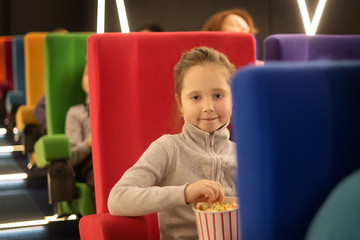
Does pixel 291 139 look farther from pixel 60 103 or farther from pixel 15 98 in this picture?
pixel 15 98

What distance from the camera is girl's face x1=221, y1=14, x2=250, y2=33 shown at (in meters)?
3.36

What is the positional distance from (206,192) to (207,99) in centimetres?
31

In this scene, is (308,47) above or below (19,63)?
below

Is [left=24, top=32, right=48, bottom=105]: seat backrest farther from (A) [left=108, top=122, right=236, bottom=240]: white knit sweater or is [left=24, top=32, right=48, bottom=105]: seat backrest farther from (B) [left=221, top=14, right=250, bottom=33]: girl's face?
(A) [left=108, top=122, right=236, bottom=240]: white knit sweater

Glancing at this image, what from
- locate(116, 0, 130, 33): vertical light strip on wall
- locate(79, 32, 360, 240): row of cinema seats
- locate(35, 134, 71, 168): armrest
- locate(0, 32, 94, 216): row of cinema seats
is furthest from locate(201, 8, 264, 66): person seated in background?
locate(79, 32, 360, 240): row of cinema seats

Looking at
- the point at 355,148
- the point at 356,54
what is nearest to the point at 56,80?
the point at 356,54

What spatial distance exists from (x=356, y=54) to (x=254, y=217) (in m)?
1.33

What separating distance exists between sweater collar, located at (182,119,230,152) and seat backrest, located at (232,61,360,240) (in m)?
0.64

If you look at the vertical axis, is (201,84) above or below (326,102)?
above

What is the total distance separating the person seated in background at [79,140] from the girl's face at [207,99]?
56.0 inches

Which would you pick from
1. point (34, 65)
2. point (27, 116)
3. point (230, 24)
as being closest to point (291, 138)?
point (230, 24)

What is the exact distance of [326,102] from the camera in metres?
1.04

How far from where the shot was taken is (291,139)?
1006 millimetres

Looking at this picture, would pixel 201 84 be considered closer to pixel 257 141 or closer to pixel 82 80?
pixel 257 141
